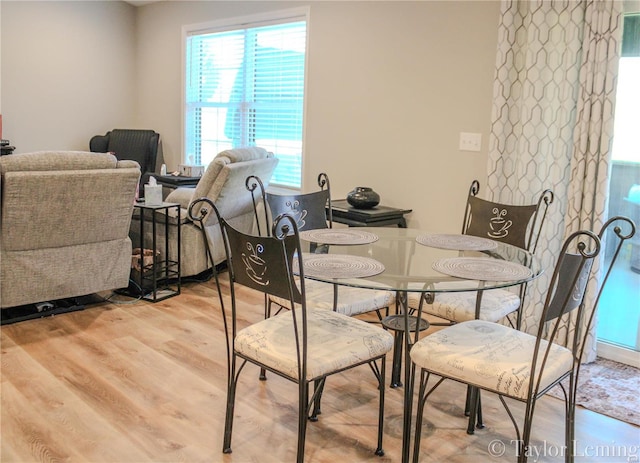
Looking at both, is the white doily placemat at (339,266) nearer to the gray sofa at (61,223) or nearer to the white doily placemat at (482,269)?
the white doily placemat at (482,269)

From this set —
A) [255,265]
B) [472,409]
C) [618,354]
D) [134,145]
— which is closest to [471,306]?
[472,409]

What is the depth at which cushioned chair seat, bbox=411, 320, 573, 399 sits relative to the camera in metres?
1.87

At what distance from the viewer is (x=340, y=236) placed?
270 cm

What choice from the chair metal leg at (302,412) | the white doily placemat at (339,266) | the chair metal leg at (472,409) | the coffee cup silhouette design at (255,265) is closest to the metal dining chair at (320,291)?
the white doily placemat at (339,266)

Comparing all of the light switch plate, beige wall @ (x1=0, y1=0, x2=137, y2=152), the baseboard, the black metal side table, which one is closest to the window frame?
beige wall @ (x1=0, y1=0, x2=137, y2=152)

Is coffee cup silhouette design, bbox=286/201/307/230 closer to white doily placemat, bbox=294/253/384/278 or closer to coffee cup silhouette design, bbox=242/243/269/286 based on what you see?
white doily placemat, bbox=294/253/384/278

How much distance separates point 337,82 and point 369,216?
4.23ft

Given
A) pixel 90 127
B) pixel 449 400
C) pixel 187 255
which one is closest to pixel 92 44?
pixel 90 127

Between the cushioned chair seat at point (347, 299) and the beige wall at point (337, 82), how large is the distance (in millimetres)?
1434

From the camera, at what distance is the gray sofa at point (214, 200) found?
3.99 meters

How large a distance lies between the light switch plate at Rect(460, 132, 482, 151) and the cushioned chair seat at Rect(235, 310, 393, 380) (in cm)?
197

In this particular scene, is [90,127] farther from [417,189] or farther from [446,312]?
[446,312]

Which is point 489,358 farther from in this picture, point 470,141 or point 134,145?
point 134,145

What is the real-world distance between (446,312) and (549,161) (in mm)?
1257
